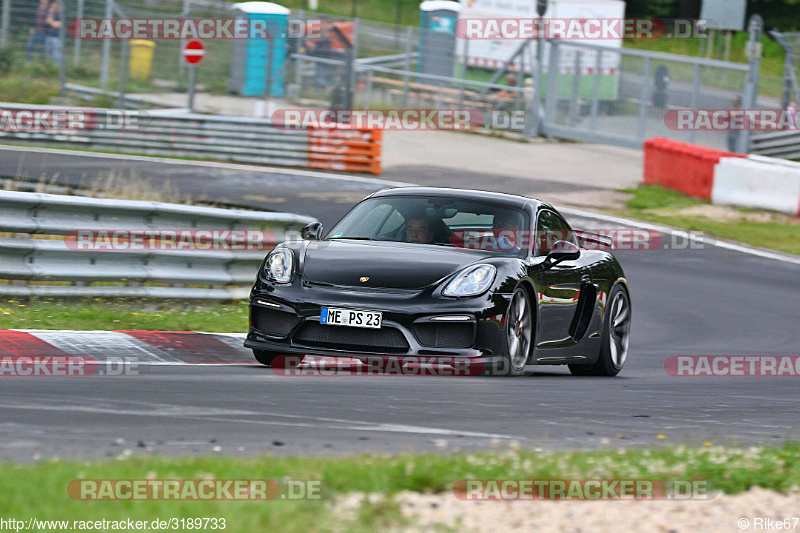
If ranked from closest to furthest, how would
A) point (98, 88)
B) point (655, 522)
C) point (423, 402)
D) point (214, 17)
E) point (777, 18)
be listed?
1. point (655, 522)
2. point (423, 402)
3. point (98, 88)
4. point (214, 17)
5. point (777, 18)

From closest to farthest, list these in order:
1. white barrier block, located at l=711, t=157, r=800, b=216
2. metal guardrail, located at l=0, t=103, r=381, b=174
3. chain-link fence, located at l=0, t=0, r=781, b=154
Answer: white barrier block, located at l=711, t=157, r=800, b=216, metal guardrail, located at l=0, t=103, r=381, b=174, chain-link fence, located at l=0, t=0, r=781, b=154

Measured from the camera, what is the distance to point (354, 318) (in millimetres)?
7996

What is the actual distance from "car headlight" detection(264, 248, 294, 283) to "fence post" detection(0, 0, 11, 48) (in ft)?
63.7

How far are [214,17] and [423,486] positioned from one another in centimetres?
2631

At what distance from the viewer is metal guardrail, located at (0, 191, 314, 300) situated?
33.3ft

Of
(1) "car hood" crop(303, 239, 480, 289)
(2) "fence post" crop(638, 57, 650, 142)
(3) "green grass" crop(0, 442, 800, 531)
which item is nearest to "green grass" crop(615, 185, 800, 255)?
(2) "fence post" crop(638, 57, 650, 142)

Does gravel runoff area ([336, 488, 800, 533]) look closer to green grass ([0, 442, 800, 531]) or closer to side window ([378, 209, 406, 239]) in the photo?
green grass ([0, 442, 800, 531])

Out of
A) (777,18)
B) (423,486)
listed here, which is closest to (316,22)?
(423,486)

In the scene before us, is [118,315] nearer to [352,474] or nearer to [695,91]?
[352,474]

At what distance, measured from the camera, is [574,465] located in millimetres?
5348

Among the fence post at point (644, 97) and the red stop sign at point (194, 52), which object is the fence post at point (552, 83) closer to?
the fence post at point (644, 97)

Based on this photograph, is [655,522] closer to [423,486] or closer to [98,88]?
[423,486]

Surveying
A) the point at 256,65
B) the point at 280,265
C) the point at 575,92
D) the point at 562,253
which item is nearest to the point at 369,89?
the point at 256,65

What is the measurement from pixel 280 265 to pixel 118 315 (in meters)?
2.43
